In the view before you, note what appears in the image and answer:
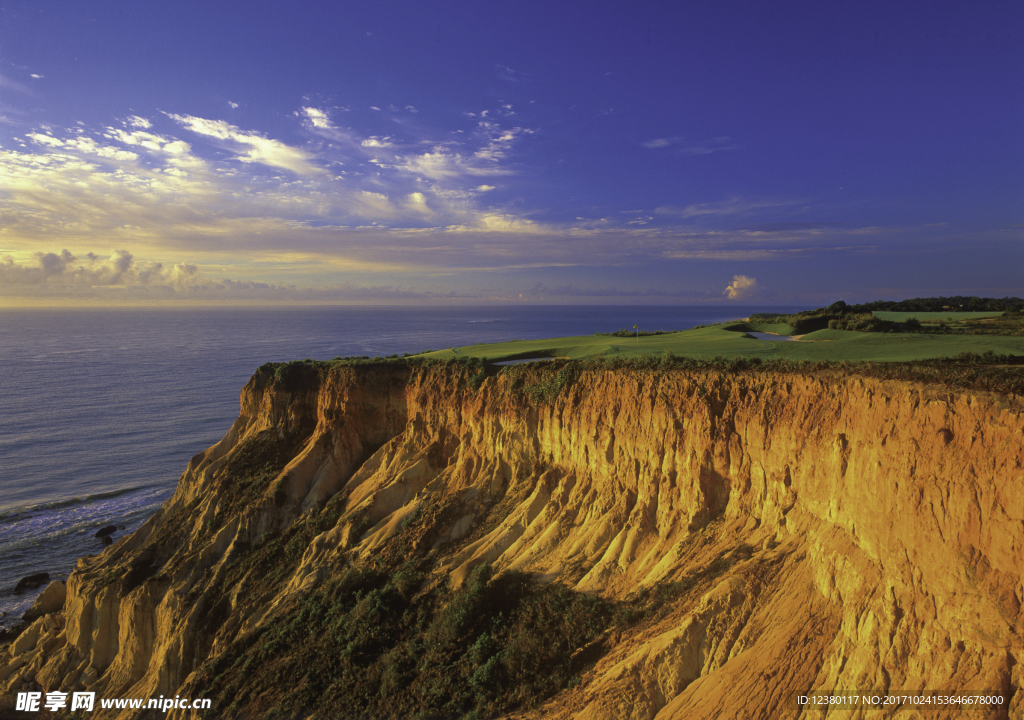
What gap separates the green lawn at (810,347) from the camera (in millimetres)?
15359

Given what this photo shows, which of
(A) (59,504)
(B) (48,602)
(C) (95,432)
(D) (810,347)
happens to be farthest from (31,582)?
(D) (810,347)

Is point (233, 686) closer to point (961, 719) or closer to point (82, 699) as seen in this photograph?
point (82, 699)

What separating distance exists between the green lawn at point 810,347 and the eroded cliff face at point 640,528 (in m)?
2.89

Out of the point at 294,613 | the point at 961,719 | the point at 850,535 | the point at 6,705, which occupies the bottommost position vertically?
the point at 6,705

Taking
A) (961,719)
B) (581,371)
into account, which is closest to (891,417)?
(961,719)

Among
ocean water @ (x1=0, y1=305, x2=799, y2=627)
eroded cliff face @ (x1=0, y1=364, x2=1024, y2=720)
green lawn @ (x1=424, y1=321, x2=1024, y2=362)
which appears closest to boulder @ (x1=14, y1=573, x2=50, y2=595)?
ocean water @ (x1=0, y1=305, x2=799, y2=627)

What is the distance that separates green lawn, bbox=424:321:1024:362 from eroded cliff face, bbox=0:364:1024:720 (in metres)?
2.89

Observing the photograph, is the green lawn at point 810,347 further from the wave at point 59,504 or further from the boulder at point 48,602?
the wave at point 59,504

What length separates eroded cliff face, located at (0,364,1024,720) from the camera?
952 centimetres

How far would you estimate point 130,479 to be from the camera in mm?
38719

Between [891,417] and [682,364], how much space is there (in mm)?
6034

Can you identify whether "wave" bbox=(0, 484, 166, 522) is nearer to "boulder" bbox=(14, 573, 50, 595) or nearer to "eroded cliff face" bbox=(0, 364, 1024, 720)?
"boulder" bbox=(14, 573, 50, 595)

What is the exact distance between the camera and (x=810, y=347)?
17625 mm

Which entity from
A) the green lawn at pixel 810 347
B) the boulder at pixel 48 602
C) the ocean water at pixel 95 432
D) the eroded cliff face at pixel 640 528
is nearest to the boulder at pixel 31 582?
the ocean water at pixel 95 432
